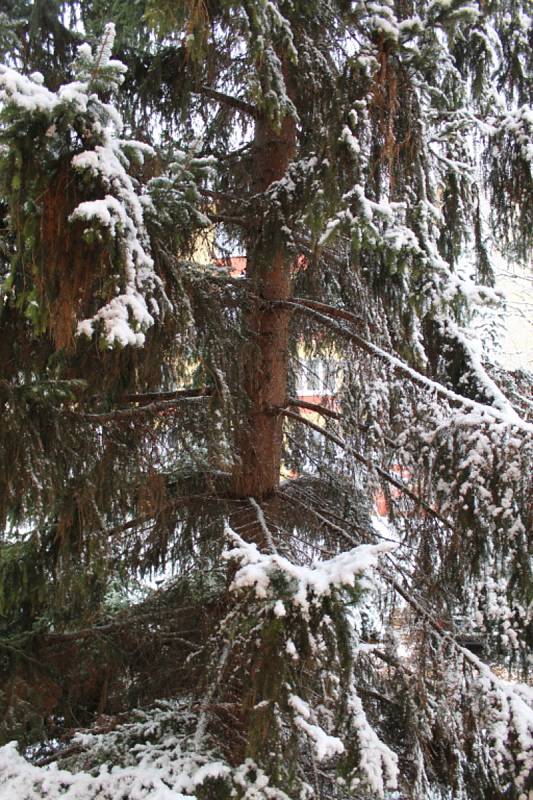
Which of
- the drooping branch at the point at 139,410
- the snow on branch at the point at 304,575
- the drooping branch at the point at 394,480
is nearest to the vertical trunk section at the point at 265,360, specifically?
the drooping branch at the point at 394,480

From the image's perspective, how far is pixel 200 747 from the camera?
2381mm

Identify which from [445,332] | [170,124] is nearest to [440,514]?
[445,332]

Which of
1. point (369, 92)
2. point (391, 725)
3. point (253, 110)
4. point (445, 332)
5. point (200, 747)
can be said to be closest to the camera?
point (200, 747)

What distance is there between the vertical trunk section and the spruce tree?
2 cm

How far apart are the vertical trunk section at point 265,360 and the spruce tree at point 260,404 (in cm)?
2

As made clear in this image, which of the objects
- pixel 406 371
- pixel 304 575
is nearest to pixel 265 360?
pixel 406 371

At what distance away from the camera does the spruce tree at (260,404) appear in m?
1.96

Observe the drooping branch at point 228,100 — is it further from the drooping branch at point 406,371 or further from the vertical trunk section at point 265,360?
the drooping branch at point 406,371

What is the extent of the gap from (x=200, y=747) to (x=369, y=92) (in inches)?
98.8

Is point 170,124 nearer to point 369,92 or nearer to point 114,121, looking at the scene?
point 369,92

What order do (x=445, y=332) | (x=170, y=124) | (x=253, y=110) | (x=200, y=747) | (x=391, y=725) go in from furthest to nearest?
(x=170, y=124), (x=253, y=110), (x=391, y=725), (x=445, y=332), (x=200, y=747)

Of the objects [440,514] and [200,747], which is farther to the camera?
[440,514]

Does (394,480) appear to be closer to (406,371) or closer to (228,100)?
(406,371)

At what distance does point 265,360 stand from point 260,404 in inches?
9.9
